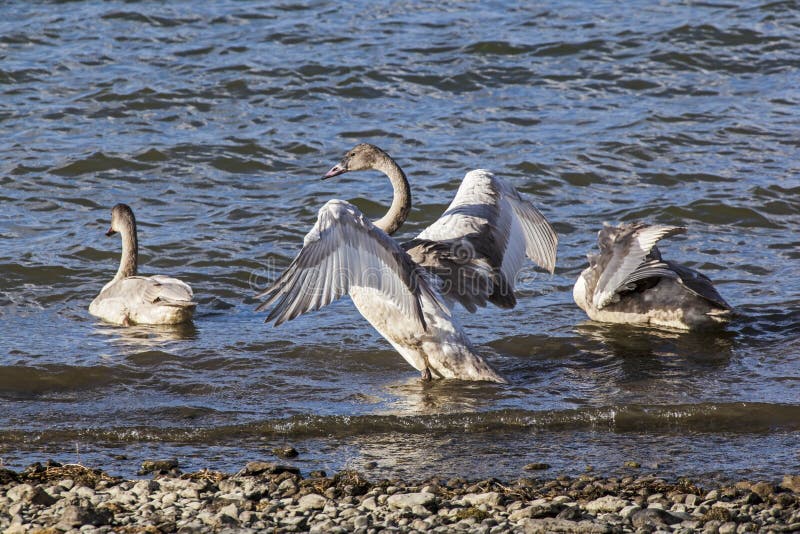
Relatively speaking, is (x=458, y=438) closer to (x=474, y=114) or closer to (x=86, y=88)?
(x=474, y=114)

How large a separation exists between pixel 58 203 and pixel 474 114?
5.30 meters

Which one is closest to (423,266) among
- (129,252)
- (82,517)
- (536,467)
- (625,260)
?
(625,260)

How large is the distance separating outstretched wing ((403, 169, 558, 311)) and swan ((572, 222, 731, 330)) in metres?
0.44

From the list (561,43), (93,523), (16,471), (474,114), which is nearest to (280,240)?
(474,114)

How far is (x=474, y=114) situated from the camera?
14016 mm

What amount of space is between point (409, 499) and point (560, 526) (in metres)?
0.76

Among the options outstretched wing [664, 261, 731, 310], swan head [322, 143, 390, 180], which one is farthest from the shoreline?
swan head [322, 143, 390, 180]

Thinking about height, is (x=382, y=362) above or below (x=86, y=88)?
below

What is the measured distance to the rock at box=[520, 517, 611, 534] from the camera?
16.3 ft

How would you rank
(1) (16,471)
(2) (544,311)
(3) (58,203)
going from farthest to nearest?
(3) (58,203) → (2) (544,311) → (1) (16,471)

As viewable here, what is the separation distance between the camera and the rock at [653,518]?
16.7 feet

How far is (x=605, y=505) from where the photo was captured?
5.27m

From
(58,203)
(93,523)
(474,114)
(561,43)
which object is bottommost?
(93,523)

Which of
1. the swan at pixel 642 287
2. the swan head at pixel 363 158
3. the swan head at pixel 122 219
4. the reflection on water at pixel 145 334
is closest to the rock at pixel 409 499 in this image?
the reflection on water at pixel 145 334
